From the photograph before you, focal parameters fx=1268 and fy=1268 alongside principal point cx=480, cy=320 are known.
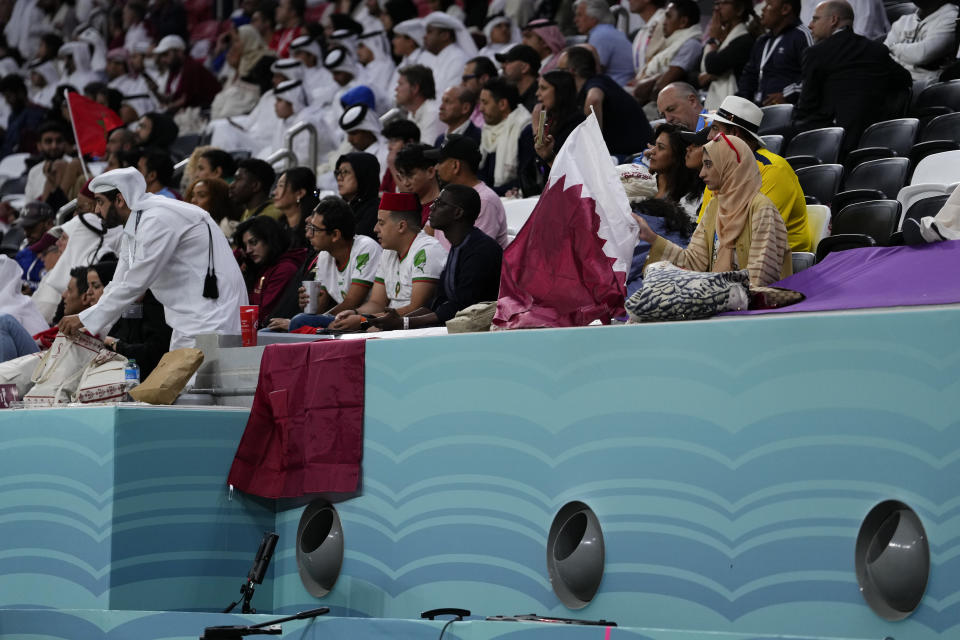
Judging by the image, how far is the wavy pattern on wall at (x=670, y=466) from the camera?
11.7 feet

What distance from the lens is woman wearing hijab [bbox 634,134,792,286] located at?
4539mm

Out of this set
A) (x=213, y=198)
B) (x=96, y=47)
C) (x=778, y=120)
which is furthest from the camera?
(x=96, y=47)

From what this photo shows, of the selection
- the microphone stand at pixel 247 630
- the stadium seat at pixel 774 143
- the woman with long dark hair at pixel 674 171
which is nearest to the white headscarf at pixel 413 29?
the stadium seat at pixel 774 143

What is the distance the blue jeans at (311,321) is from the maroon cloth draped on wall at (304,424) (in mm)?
859

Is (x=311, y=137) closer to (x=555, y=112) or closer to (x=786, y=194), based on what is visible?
(x=555, y=112)

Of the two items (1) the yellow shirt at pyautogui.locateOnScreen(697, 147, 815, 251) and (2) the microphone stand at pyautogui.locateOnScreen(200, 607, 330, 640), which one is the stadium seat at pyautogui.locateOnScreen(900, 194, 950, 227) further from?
(2) the microphone stand at pyautogui.locateOnScreen(200, 607, 330, 640)

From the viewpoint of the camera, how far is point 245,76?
13477mm

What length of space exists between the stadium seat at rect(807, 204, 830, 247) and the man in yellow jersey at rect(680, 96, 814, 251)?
0.41 feet

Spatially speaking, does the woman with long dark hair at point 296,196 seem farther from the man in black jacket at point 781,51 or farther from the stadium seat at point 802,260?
the stadium seat at point 802,260

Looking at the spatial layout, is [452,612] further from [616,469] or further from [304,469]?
[304,469]

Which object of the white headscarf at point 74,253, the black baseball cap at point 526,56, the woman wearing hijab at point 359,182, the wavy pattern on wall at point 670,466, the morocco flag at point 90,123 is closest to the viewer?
the wavy pattern on wall at point 670,466

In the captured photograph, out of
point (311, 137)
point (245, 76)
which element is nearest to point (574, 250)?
point (311, 137)

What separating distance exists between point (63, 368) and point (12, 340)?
1539 millimetres

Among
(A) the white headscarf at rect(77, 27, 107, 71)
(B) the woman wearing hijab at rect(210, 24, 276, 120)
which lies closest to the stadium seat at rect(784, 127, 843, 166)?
(B) the woman wearing hijab at rect(210, 24, 276, 120)
